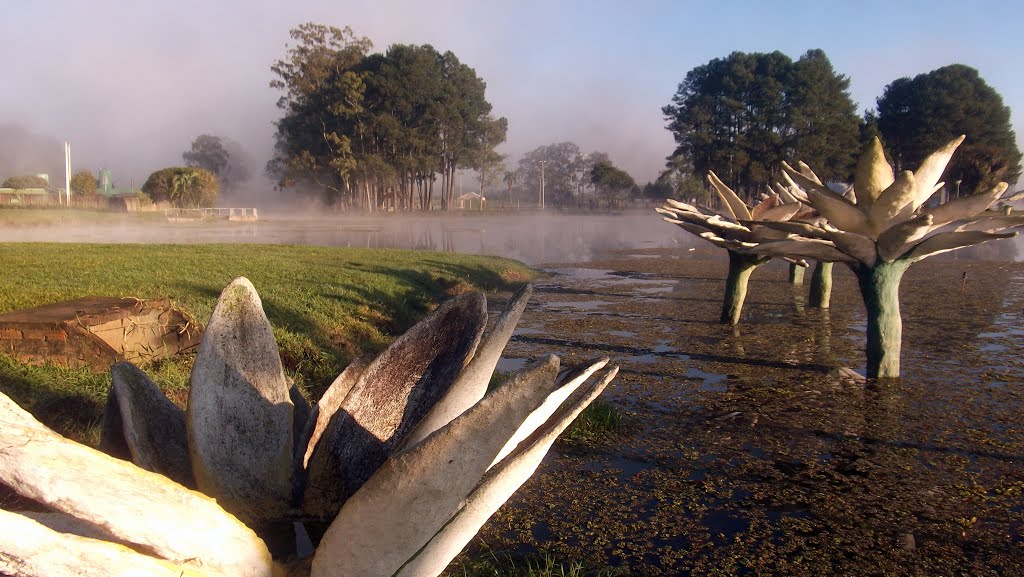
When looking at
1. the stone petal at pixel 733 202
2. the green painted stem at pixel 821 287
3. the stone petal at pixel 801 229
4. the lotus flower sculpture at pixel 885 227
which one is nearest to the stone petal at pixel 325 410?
the lotus flower sculpture at pixel 885 227

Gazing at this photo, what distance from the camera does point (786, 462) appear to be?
338 centimetres

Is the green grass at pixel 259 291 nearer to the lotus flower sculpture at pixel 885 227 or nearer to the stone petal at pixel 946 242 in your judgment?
the lotus flower sculpture at pixel 885 227

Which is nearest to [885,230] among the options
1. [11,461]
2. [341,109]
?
[11,461]

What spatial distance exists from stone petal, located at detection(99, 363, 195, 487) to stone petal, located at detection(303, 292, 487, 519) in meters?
0.25

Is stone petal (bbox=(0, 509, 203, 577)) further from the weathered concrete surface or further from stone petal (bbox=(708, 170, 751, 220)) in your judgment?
stone petal (bbox=(708, 170, 751, 220))

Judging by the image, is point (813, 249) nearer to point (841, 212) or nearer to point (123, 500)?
point (841, 212)

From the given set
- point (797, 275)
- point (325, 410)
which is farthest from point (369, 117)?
point (325, 410)

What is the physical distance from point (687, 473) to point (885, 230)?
7.02 ft

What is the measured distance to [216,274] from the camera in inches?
306

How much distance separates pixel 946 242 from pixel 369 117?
158ft

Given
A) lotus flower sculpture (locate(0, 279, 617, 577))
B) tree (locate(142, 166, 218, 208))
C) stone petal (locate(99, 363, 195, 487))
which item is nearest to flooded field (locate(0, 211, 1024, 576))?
lotus flower sculpture (locate(0, 279, 617, 577))

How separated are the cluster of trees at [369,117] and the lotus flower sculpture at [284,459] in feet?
156

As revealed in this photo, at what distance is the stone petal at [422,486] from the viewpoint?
0.89m

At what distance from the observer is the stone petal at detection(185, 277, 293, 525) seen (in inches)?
47.5
